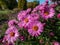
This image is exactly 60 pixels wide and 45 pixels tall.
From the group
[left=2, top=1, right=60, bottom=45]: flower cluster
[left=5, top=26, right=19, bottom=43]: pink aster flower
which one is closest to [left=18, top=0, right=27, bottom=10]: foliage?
[left=2, top=1, right=60, bottom=45]: flower cluster

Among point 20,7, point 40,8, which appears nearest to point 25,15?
point 40,8

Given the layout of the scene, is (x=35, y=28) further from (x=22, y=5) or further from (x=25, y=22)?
(x=22, y=5)

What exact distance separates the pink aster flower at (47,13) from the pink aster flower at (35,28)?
161 millimetres

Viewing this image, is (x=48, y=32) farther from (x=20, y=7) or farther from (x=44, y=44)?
(x=20, y=7)

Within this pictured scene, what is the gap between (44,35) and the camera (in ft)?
11.5

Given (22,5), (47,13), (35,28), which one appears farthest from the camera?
(22,5)

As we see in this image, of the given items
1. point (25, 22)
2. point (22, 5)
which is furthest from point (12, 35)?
point (22, 5)

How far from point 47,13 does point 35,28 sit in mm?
275

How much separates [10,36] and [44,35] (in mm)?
419

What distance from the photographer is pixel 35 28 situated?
3369 mm

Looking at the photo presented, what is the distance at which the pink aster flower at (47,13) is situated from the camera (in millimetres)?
3474

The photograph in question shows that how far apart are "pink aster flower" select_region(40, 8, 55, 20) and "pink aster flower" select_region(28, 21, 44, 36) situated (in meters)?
0.16

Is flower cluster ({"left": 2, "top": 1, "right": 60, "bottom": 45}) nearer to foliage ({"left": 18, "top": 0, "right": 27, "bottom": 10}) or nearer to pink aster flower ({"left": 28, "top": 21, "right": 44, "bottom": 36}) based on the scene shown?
pink aster flower ({"left": 28, "top": 21, "right": 44, "bottom": 36})

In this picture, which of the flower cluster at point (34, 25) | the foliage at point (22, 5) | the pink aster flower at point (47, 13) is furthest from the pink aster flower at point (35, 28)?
the foliage at point (22, 5)
